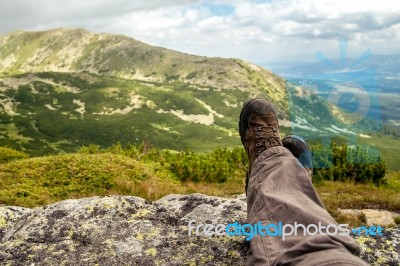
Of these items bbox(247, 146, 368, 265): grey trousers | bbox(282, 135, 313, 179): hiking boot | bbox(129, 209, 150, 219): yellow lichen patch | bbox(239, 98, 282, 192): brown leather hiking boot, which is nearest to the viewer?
bbox(247, 146, 368, 265): grey trousers

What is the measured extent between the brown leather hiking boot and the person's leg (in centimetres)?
14

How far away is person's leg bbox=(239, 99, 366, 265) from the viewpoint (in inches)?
103

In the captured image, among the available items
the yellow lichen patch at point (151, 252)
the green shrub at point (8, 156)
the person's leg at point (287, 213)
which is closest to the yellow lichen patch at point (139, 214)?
the yellow lichen patch at point (151, 252)

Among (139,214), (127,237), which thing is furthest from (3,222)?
(127,237)

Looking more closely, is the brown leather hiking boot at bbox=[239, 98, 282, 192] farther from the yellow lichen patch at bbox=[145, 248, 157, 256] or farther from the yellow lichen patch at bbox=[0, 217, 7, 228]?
the yellow lichen patch at bbox=[0, 217, 7, 228]

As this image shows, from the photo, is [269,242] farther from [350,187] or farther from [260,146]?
[350,187]

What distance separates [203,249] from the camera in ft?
13.7

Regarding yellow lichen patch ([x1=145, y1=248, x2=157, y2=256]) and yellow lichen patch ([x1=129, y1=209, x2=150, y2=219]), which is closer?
yellow lichen patch ([x1=145, y1=248, x2=157, y2=256])

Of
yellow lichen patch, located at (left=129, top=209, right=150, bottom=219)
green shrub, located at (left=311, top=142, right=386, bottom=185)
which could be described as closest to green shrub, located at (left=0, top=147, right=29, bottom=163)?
yellow lichen patch, located at (left=129, top=209, right=150, bottom=219)

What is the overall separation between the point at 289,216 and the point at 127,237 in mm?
2183

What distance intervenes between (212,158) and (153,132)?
18635cm

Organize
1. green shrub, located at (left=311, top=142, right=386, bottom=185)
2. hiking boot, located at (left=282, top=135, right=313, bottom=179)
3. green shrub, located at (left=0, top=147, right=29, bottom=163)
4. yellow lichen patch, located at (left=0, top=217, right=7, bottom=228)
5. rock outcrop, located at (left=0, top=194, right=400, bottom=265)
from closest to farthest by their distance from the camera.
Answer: rock outcrop, located at (left=0, top=194, right=400, bottom=265)
yellow lichen patch, located at (left=0, top=217, right=7, bottom=228)
hiking boot, located at (left=282, top=135, right=313, bottom=179)
green shrub, located at (left=311, top=142, right=386, bottom=185)
green shrub, located at (left=0, top=147, right=29, bottom=163)

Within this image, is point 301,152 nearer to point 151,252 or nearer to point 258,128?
point 258,128

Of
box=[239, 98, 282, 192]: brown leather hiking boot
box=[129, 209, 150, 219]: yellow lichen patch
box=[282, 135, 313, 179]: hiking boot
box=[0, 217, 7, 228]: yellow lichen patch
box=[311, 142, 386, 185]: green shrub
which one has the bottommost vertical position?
box=[311, 142, 386, 185]: green shrub
